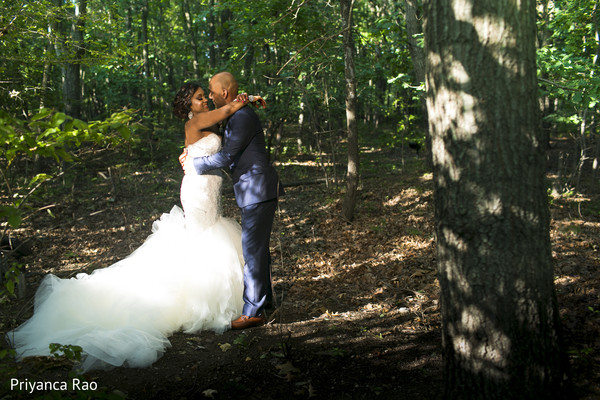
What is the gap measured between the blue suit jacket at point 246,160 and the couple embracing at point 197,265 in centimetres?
1

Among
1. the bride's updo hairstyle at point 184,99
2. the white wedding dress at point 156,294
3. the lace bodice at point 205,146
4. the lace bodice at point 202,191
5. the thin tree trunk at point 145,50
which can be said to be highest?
the thin tree trunk at point 145,50

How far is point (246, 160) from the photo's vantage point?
4.50m

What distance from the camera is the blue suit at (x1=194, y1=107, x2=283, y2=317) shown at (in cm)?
444

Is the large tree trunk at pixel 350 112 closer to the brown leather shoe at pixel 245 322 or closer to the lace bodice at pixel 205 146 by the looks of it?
the lace bodice at pixel 205 146

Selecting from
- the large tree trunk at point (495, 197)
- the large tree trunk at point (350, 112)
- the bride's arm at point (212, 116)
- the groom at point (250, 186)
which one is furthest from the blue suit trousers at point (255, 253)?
the large tree trunk at point (350, 112)

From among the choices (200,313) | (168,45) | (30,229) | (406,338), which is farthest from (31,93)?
(168,45)

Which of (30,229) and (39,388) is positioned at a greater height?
(30,229)

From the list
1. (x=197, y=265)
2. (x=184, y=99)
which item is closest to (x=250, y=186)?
(x=197, y=265)

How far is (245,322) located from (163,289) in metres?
0.90

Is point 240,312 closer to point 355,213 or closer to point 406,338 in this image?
point 406,338

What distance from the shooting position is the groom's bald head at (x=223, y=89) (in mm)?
4562

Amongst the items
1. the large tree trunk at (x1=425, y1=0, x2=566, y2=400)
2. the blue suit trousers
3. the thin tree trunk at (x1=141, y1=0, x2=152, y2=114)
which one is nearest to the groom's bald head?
the blue suit trousers

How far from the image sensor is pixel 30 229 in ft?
30.6

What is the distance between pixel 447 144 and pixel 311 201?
7925mm
